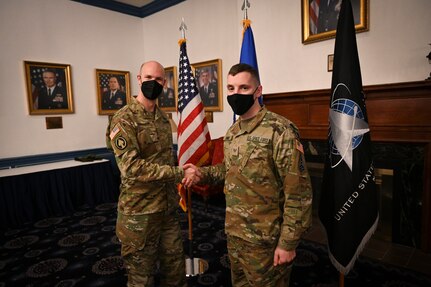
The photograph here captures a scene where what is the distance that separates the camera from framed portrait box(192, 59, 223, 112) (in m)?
4.97

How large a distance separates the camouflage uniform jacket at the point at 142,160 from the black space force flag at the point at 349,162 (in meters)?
1.05

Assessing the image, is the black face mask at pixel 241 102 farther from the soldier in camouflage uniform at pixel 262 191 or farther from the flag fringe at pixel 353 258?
the flag fringe at pixel 353 258

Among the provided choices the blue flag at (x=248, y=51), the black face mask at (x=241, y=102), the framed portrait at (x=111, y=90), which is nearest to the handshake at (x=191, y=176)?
the black face mask at (x=241, y=102)

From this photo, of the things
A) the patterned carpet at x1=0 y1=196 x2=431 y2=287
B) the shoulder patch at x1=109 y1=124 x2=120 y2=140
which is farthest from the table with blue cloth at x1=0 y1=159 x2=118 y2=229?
the shoulder patch at x1=109 y1=124 x2=120 y2=140

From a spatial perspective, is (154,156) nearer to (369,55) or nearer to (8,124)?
(369,55)

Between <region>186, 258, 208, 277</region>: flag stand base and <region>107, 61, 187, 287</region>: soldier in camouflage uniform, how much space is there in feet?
1.84

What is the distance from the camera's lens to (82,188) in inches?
184

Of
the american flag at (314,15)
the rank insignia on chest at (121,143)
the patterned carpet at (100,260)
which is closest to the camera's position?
the rank insignia on chest at (121,143)

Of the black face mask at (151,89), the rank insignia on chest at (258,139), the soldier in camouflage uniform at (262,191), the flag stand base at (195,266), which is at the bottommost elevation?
the flag stand base at (195,266)

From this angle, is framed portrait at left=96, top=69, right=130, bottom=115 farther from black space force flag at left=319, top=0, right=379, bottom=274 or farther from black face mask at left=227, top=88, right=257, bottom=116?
black space force flag at left=319, top=0, right=379, bottom=274

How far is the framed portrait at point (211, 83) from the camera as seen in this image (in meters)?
4.97

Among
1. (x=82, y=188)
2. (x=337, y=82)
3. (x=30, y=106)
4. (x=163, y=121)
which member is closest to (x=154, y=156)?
(x=163, y=121)

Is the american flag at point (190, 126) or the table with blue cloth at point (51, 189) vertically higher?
the american flag at point (190, 126)

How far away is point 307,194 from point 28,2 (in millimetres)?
5315
